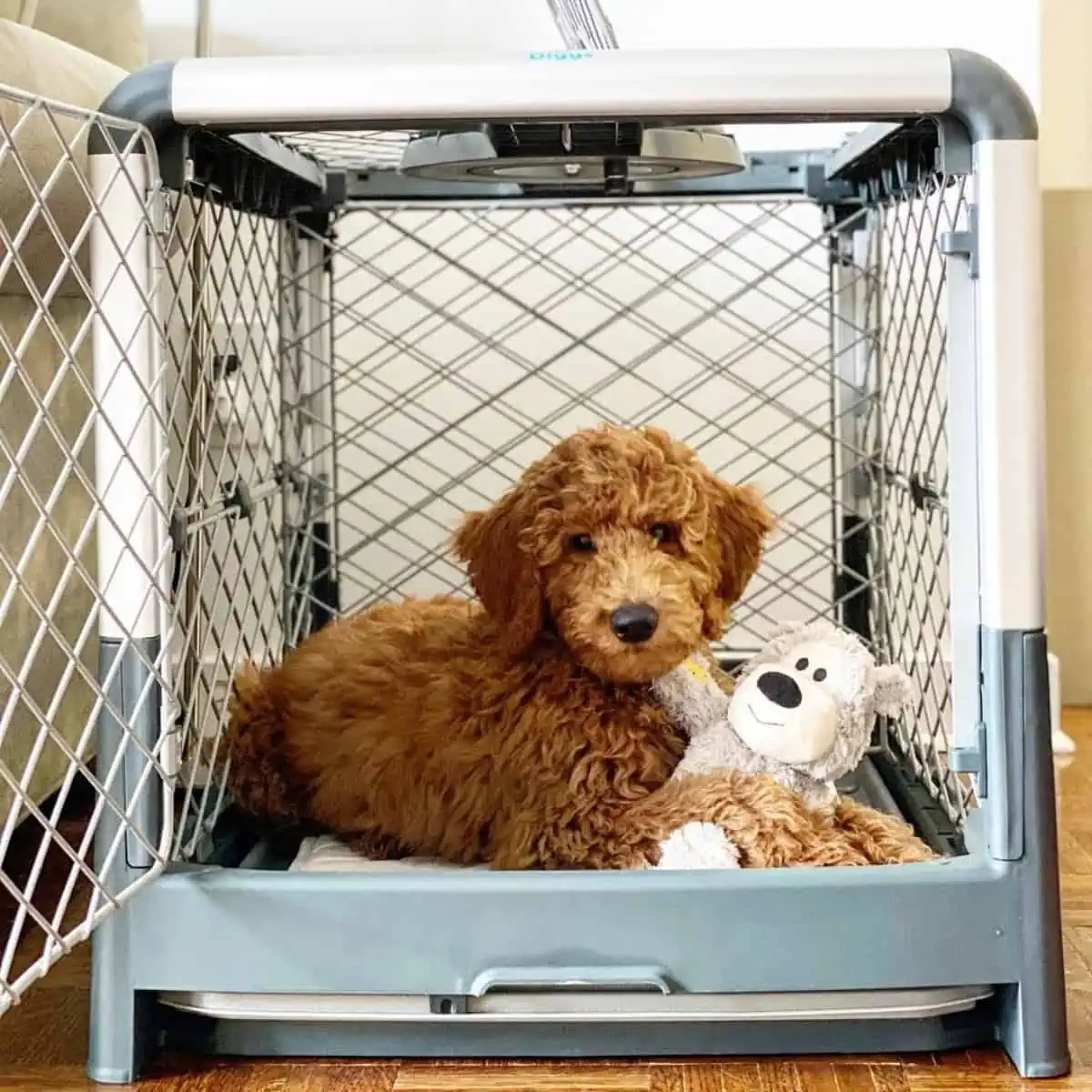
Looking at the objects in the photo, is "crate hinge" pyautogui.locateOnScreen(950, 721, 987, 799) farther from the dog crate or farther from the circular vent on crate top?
the circular vent on crate top

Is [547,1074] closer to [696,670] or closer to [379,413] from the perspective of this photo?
[696,670]

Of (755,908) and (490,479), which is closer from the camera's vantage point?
(755,908)

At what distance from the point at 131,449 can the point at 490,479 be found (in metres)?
0.91

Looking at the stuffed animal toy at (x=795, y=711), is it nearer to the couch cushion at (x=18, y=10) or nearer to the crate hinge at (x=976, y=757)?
the crate hinge at (x=976, y=757)

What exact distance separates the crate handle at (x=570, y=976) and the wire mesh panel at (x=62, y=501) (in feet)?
0.70

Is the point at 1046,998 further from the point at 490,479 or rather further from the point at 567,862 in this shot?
the point at 490,479

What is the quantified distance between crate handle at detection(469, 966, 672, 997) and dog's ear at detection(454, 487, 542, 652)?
245mm

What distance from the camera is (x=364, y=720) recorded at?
3.76ft

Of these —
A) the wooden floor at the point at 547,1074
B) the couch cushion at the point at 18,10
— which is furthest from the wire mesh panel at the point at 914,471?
the couch cushion at the point at 18,10

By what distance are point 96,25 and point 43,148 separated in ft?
1.89

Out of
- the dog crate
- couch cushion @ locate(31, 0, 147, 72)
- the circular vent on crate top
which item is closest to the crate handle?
the dog crate

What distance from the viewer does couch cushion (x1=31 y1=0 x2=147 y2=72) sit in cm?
152

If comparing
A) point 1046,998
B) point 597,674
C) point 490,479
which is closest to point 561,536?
point 597,674

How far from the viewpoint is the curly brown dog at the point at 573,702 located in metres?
1.02
